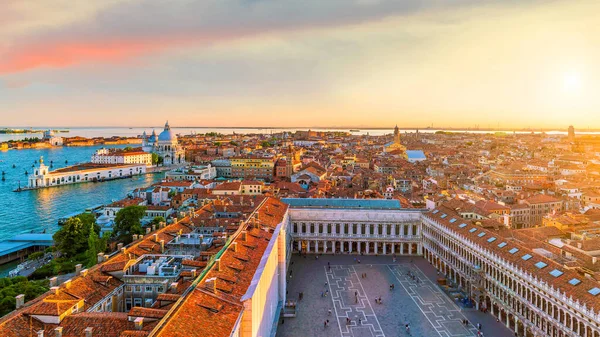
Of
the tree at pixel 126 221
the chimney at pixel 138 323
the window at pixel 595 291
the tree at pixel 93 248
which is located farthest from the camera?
the tree at pixel 126 221

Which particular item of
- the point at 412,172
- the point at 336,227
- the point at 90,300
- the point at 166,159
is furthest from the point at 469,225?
the point at 166,159

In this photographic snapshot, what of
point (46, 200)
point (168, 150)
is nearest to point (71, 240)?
point (46, 200)

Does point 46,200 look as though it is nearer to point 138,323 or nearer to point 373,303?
point 373,303

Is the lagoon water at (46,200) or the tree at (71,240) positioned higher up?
the tree at (71,240)

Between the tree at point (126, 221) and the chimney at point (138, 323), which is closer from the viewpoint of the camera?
the chimney at point (138, 323)

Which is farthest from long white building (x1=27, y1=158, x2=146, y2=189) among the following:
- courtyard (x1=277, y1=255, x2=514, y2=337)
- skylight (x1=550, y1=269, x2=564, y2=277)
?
skylight (x1=550, y1=269, x2=564, y2=277)

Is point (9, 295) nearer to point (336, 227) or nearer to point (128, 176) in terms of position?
point (336, 227)

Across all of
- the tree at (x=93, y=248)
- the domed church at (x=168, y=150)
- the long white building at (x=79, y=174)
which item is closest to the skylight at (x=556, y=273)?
the tree at (x=93, y=248)

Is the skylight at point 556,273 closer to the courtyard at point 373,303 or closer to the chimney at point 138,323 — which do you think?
the courtyard at point 373,303

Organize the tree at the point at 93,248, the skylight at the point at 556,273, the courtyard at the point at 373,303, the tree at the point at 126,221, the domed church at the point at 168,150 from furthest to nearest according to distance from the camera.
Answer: the domed church at the point at 168,150, the tree at the point at 126,221, the tree at the point at 93,248, the courtyard at the point at 373,303, the skylight at the point at 556,273
